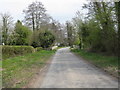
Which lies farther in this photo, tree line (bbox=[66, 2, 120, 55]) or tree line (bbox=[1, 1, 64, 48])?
tree line (bbox=[1, 1, 64, 48])

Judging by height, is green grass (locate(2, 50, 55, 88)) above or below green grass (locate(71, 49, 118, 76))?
above

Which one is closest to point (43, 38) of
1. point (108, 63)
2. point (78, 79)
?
point (108, 63)

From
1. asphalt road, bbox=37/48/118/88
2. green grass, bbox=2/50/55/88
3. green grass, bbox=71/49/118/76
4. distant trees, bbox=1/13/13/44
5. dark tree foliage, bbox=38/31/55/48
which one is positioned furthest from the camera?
dark tree foliage, bbox=38/31/55/48

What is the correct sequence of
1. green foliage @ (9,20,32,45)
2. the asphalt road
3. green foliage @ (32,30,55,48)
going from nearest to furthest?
the asphalt road < green foliage @ (9,20,32,45) < green foliage @ (32,30,55,48)

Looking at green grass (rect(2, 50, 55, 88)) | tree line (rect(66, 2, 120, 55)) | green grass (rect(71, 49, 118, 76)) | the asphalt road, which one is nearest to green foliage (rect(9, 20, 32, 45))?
tree line (rect(66, 2, 120, 55))

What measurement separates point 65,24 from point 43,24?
40.8m

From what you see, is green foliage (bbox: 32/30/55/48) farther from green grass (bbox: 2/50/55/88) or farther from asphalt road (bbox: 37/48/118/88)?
asphalt road (bbox: 37/48/118/88)

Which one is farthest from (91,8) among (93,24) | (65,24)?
(65,24)

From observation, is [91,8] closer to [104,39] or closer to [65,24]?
[104,39]

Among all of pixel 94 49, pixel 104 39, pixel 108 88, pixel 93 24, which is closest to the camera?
pixel 108 88

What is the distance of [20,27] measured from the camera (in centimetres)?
5316

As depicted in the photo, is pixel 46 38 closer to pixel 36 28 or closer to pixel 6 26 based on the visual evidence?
pixel 36 28

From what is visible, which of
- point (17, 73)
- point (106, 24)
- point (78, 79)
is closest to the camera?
point (78, 79)

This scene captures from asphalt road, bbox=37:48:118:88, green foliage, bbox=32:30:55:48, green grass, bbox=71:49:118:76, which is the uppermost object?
green foliage, bbox=32:30:55:48
